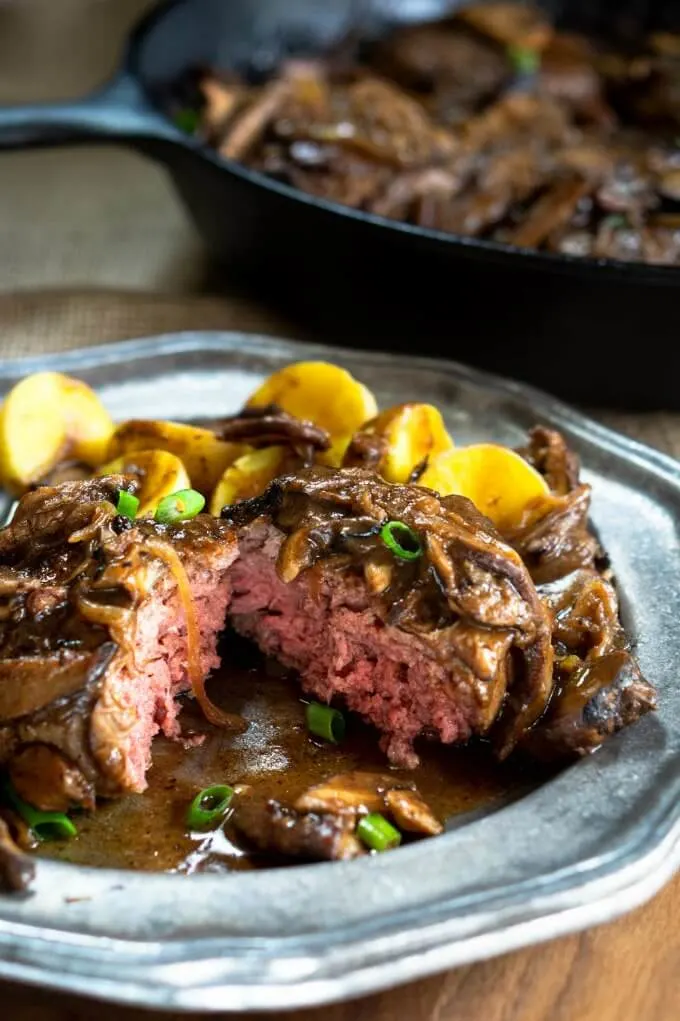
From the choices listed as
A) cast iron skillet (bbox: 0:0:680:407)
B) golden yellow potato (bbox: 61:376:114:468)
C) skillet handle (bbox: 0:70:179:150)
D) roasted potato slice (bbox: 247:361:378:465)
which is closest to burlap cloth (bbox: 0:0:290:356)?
cast iron skillet (bbox: 0:0:680:407)

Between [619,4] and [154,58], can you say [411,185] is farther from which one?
[619,4]

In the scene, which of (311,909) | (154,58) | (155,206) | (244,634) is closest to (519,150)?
(154,58)

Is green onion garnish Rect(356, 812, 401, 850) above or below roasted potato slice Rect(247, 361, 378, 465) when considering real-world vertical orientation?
below

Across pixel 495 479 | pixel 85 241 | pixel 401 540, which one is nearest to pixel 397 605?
pixel 401 540

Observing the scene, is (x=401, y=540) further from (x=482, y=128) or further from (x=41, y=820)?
(x=482, y=128)

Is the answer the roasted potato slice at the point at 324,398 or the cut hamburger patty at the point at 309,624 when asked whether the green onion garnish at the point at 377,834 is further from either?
the roasted potato slice at the point at 324,398

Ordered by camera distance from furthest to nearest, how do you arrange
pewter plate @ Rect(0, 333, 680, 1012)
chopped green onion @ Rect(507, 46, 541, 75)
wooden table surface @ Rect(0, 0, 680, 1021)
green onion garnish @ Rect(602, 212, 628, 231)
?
chopped green onion @ Rect(507, 46, 541, 75), green onion garnish @ Rect(602, 212, 628, 231), wooden table surface @ Rect(0, 0, 680, 1021), pewter plate @ Rect(0, 333, 680, 1012)

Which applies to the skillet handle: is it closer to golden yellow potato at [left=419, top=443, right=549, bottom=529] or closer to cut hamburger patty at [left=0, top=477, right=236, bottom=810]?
cut hamburger patty at [left=0, top=477, right=236, bottom=810]
